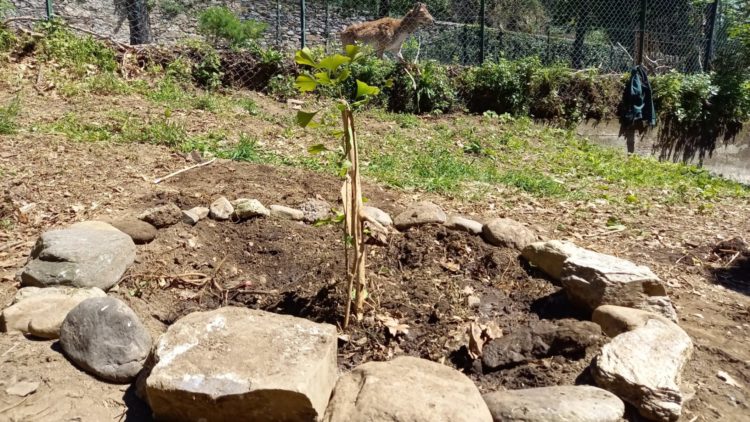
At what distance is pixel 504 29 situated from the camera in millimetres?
11234

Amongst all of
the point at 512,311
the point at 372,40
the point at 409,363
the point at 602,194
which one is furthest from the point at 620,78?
the point at 409,363

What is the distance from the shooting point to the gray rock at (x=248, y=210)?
393 cm

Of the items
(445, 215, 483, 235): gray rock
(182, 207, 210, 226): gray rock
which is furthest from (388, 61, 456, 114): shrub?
(182, 207, 210, 226): gray rock

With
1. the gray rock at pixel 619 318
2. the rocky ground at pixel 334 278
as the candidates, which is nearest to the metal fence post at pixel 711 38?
the rocky ground at pixel 334 278

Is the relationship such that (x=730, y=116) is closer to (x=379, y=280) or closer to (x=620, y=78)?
(x=620, y=78)

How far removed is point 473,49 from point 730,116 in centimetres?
517

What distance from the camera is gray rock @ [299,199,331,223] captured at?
4.08 meters

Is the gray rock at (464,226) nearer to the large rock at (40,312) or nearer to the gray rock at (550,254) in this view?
the gray rock at (550,254)

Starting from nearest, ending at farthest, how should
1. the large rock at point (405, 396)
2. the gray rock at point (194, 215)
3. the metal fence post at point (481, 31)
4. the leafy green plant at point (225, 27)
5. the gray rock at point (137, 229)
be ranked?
the large rock at point (405, 396) → the gray rock at point (137, 229) → the gray rock at point (194, 215) → the metal fence post at point (481, 31) → the leafy green plant at point (225, 27)

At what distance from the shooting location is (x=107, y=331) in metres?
2.50

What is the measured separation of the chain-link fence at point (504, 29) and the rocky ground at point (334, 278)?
5.78 m

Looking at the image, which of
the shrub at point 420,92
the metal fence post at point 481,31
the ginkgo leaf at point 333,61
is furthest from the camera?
the metal fence post at point 481,31

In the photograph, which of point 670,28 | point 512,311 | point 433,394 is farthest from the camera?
point 670,28

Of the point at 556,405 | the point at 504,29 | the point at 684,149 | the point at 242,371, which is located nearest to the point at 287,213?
the point at 242,371
